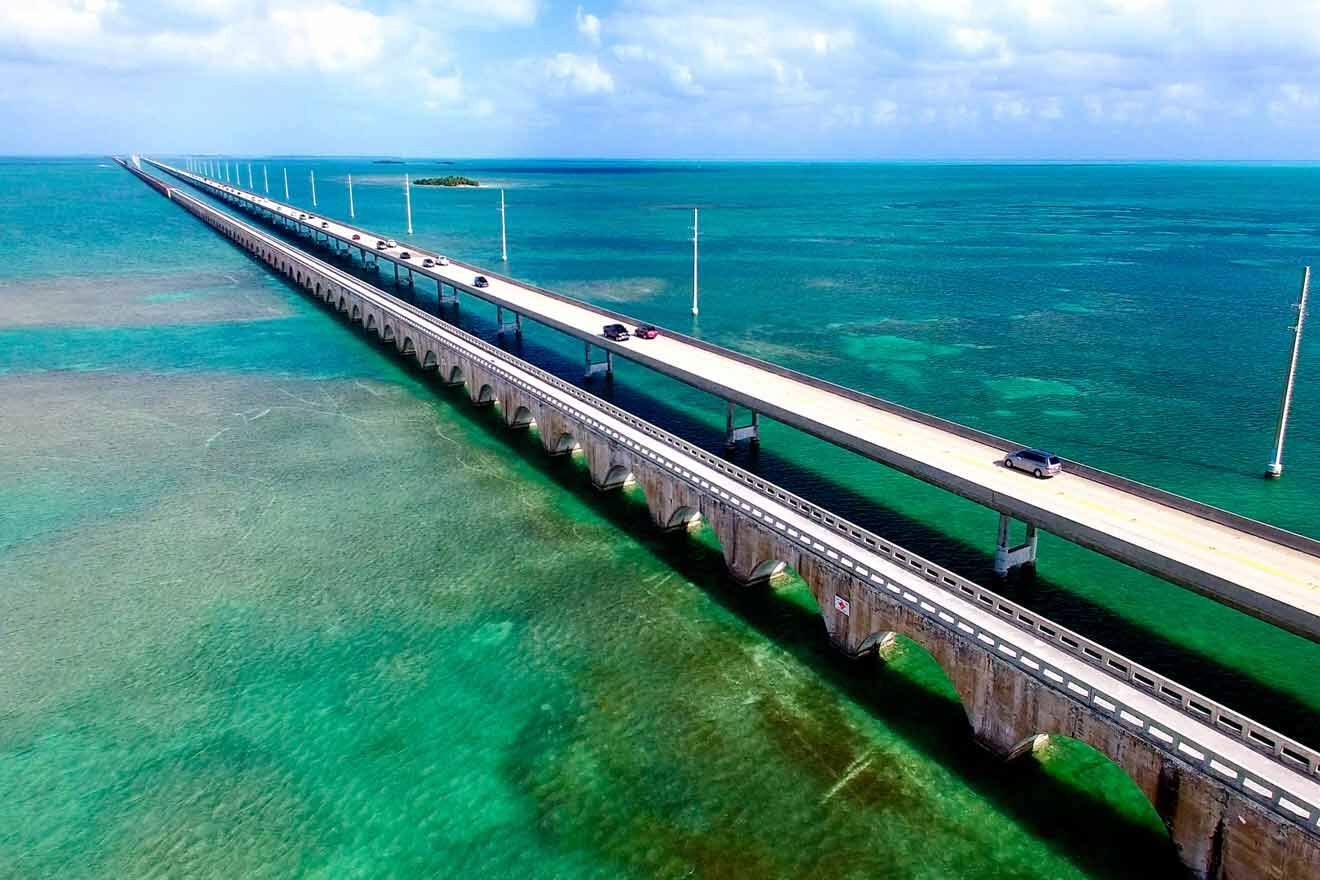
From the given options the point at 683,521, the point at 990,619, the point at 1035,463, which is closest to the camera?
the point at 990,619

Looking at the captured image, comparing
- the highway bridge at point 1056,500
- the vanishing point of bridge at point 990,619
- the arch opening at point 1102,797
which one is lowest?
the arch opening at point 1102,797

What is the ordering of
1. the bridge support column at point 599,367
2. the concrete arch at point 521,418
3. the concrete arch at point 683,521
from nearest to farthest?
the concrete arch at point 683,521, the concrete arch at point 521,418, the bridge support column at point 599,367

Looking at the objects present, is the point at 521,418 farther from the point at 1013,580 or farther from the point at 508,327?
the point at 1013,580

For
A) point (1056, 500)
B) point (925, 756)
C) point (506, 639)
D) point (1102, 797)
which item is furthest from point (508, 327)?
point (1102, 797)

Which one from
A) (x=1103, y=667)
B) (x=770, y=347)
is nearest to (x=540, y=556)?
(x=1103, y=667)

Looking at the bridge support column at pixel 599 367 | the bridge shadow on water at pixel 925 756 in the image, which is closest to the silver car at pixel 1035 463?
the bridge shadow on water at pixel 925 756

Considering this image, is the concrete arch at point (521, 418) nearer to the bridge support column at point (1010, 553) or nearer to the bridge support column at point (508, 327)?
the bridge support column at point (508, 327)
